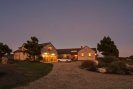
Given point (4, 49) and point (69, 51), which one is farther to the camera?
point (69, 51)

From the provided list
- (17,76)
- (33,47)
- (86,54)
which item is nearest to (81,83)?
(17,76)

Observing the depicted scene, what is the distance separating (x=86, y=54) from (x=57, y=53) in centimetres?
1205

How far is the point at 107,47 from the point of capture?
7738 centimetres

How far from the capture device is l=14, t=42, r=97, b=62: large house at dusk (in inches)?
2956

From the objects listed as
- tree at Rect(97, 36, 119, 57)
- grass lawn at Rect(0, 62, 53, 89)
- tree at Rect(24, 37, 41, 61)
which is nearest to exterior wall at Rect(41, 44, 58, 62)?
tree at Rect(24, 37, 41, 61)

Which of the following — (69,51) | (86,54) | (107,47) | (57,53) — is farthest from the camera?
(69,51)

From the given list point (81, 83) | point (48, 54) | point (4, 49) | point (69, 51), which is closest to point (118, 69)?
point (81, 83)

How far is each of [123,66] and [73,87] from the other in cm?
1862

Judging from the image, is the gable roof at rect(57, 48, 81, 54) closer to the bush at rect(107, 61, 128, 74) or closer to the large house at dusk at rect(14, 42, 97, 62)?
the large house at dusk at rect(14, 42, 97, 62)

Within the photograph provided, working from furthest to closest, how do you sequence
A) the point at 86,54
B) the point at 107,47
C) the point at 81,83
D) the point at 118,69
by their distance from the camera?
1. the point at 86,54
2. the point at 107,47
3. the point at 118,69
4. the point at 81,83

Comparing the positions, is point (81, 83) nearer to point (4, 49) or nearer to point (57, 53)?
point (4, 49)

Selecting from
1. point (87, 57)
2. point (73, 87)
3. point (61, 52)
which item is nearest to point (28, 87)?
point (73, 87)

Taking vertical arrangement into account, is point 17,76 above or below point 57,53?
below

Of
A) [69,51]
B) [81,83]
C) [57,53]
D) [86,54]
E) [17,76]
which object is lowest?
[81,83]
